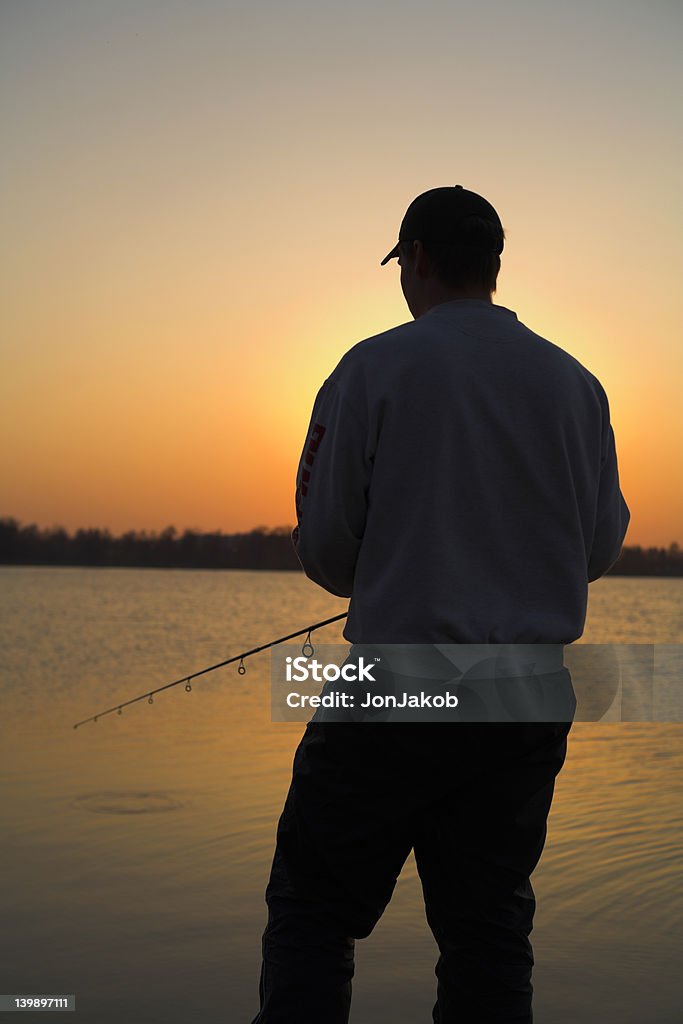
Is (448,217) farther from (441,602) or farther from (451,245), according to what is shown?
(441,602)

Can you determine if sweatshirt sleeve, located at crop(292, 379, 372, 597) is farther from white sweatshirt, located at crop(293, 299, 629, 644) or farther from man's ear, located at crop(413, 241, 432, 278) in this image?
man's ear, located at crop(413, 241, 432, 278)

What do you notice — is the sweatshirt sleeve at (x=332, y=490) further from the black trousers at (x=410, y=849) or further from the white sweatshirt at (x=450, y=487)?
the black trousers at (x=410, y=849)

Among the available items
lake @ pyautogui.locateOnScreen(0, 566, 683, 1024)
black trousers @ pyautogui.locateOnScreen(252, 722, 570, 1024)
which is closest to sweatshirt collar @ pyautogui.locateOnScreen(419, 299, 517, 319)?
black trousers @ pyautogui.locateOnScreen(252, 722, 570, 1024)

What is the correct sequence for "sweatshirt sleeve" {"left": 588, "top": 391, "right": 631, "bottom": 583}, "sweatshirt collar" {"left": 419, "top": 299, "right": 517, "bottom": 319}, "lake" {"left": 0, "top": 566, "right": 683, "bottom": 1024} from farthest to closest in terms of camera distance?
"lake" {"left": 0, "top": 566, "right": 683, "bottom": 1024}
"sweatshirt sleeve" {"left": 588, "top": 391, "right": 631, "bottom": 583}
"sweatshirt collar" {"left": 419, "top": 299, "right": 517, "bottom": 319}

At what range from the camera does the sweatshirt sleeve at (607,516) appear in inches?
74.2

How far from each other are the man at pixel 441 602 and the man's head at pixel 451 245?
2.0 inches

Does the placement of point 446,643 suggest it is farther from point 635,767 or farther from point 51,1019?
point 635,767

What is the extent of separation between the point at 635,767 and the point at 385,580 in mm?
6165

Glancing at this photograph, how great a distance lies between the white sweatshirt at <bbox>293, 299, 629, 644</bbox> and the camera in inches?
64.8

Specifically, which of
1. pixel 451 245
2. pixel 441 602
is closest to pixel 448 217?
pixel 451 245

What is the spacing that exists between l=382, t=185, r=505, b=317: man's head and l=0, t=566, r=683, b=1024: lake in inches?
81.8

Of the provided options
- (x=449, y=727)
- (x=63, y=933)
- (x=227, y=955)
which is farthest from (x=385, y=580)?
(x=63, y=933)

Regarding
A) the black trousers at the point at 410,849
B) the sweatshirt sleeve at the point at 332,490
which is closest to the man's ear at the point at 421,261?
the sweatshirt sleeve at the point at 332,490

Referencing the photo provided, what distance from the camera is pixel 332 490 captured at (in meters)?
1.69
